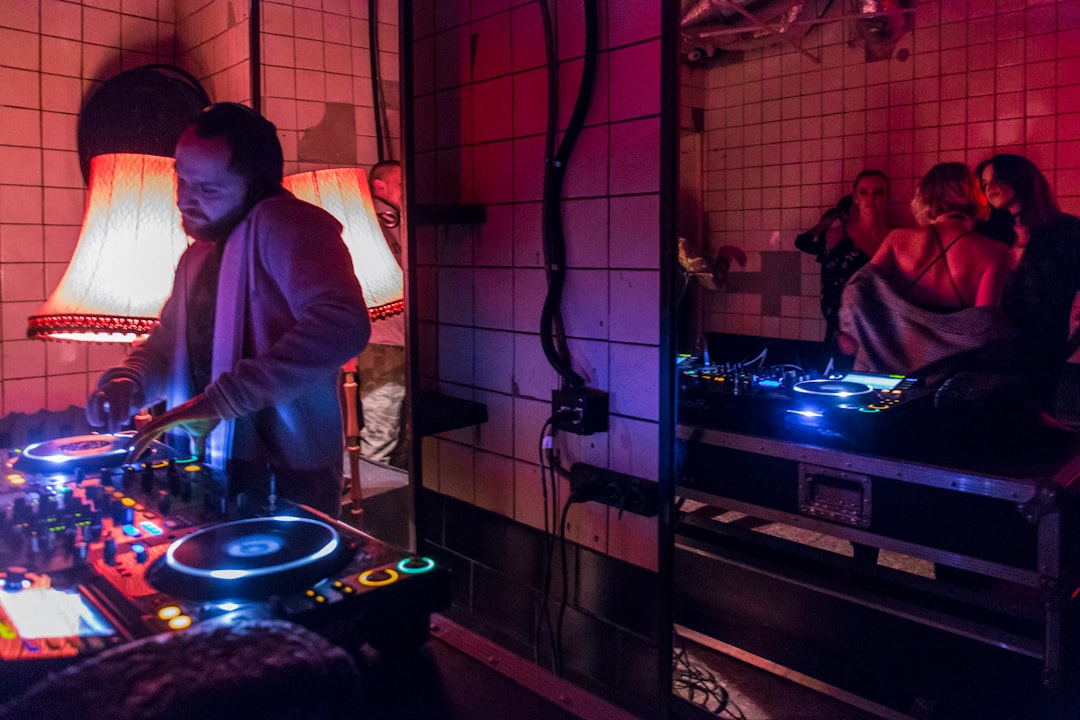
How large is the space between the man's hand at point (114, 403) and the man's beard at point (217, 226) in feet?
1.19

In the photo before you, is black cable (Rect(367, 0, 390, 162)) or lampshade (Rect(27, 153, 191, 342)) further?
black cable (Rect(367, 0, 390, 162))

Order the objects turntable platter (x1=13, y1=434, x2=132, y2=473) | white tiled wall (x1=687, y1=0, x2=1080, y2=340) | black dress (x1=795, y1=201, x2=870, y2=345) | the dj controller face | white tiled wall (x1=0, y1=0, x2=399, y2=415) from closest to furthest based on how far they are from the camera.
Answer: the dj controller face, turntable platter (x1=13, y1=434, x2=132, y2=473), white tiled wall (x1=0, y1=0, x2=399, y2=415), white tiled wall (x1=687, y1=0, x2=1080, y2=340), black dress (x1=795, y1=201, x2=870, y2=345)

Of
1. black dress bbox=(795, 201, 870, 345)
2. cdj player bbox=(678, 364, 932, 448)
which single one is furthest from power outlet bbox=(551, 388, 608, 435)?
black dress bbox=(795, 201, 870, 345)

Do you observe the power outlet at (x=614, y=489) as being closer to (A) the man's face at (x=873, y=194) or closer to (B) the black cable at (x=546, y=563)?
(B) the black cable at (x=546, y=563)

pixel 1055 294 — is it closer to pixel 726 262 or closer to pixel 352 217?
pixel 352 217

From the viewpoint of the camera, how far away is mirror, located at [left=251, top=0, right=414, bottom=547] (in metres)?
3.08

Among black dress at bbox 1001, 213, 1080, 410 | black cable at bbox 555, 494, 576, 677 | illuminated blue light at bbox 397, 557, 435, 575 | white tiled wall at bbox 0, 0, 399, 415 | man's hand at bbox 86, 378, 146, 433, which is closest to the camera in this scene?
illuminated blue light at bbox 397, 557, 435, 575

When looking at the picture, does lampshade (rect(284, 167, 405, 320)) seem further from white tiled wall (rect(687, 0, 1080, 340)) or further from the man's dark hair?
white tiled wall (rect(687, 0, 1080, 340))

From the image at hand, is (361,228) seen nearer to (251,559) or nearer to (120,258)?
(120,258)

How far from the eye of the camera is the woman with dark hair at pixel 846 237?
499cm

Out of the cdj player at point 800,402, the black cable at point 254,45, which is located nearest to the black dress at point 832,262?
the cdj player at point 800,402

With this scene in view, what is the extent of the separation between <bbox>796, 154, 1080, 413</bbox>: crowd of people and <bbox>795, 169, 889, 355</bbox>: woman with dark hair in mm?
1719

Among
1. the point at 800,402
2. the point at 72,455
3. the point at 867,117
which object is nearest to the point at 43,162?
the point at 72,455

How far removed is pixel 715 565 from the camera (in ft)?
8.71
